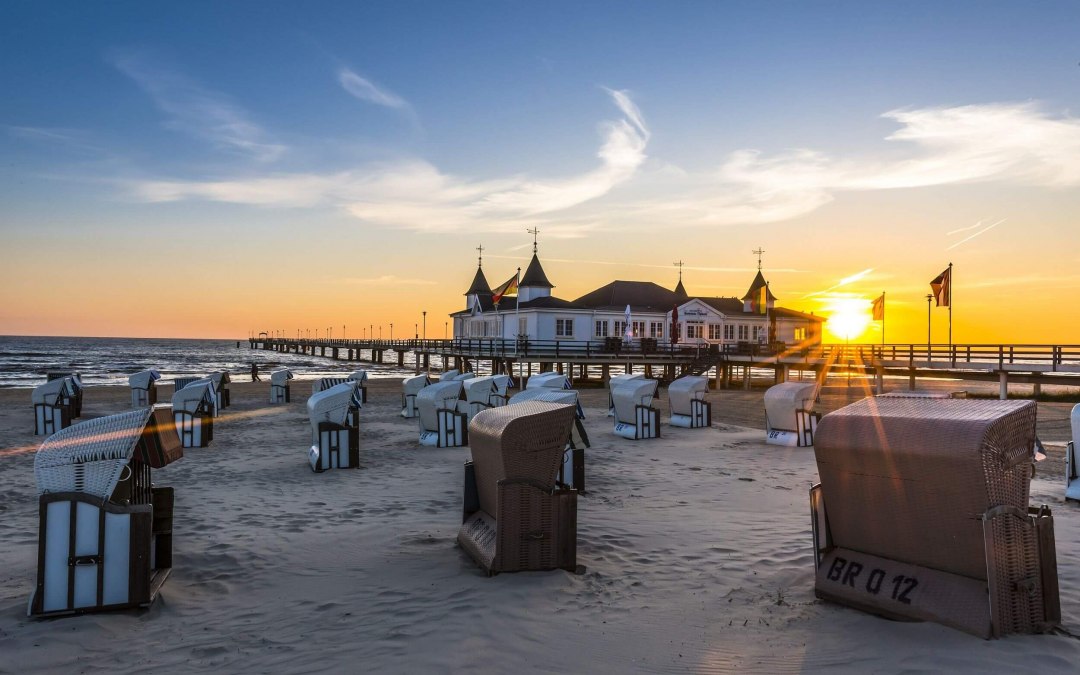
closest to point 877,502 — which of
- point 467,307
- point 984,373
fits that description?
point 984,373

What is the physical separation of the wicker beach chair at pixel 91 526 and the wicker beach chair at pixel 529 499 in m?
2.98

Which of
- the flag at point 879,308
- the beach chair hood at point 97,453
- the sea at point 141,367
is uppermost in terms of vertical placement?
the flag at point 879,308

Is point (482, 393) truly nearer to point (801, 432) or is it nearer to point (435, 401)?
point (435, 401)

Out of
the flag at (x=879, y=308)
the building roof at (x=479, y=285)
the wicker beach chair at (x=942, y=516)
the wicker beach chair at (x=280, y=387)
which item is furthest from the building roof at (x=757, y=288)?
the wicker beach chair at (x=942, y=516)

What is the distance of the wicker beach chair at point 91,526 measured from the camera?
565cm

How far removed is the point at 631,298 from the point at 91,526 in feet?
152

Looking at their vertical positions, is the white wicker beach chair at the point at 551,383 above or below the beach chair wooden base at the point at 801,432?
above

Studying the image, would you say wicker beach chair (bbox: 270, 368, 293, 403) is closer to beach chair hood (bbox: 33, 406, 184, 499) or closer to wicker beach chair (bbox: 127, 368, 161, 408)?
wicker beach chair (bbox: 127, 368, 161, 408)

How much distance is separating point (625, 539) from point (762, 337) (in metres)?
47.4

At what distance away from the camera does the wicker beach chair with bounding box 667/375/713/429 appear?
64.8 feet

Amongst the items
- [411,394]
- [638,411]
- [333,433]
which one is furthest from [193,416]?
[638,411]

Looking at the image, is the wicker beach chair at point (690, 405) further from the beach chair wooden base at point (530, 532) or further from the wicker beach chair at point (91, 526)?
the wicker beach chair at point (91, 526)

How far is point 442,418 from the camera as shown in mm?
15883

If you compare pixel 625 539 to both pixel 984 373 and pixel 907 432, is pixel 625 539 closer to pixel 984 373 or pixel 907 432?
pixel 907 432
